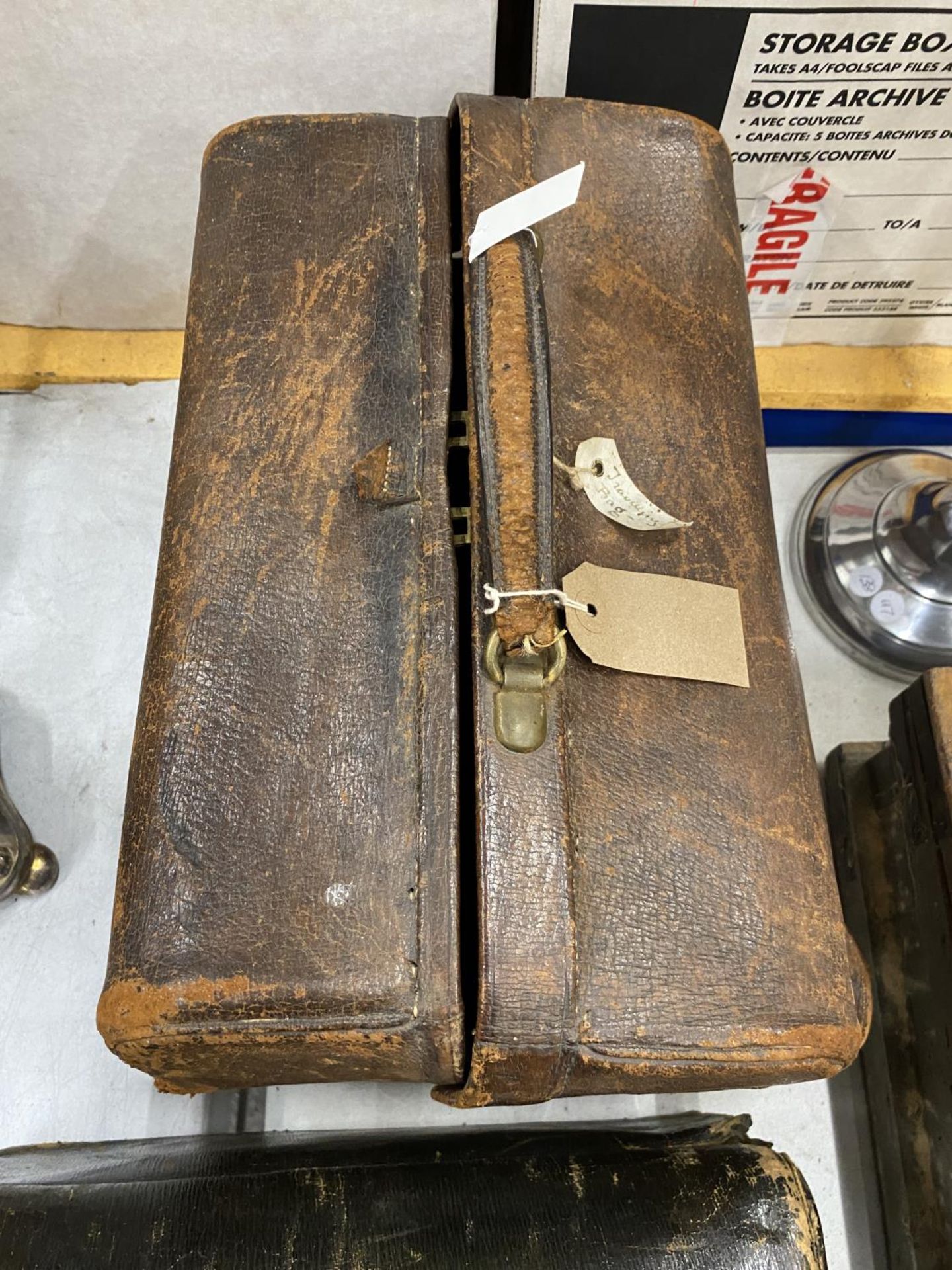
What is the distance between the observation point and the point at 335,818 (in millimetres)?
791

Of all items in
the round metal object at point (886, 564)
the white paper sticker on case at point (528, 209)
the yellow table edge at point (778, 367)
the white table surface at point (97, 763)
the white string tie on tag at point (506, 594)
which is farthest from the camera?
the yellow table edge at point (778, 367)

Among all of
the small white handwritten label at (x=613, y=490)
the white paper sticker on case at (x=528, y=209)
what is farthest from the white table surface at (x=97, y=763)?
the white paper sticker on case at (x=528, y=209)

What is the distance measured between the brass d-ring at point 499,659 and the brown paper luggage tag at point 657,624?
0.09 feet

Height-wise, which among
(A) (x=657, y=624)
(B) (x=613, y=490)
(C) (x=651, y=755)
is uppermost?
(B) (x=613, y=490)

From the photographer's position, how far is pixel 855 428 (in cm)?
165

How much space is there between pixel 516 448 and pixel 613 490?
0.50ft

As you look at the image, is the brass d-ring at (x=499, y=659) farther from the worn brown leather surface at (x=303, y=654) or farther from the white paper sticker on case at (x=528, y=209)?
the white paper sticker on case at (x=528, y=209)

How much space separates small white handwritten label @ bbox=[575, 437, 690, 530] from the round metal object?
722mm

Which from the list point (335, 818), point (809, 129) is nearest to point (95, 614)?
point (335, 818)

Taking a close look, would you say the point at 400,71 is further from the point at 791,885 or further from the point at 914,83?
the point at 791,885

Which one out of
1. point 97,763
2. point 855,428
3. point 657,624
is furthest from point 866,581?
point 97,763

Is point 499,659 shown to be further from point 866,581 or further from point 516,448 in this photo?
point 866,581

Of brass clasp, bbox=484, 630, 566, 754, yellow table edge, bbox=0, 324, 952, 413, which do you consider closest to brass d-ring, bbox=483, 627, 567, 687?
brass clasp, bbox=484, 630, 566, 754

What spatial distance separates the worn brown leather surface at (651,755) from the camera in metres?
0.76
